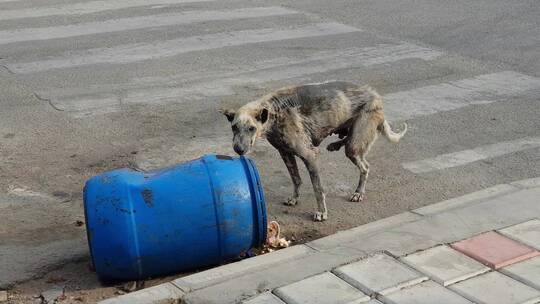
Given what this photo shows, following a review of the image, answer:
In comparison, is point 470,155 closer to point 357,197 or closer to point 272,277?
point 357,197

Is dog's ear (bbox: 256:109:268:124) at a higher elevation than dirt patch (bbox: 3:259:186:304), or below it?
higher

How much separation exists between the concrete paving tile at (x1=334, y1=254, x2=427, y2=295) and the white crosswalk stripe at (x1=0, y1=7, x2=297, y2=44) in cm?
771

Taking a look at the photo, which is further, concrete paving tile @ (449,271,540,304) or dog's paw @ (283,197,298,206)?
dog's paw @ (283,197,298,206)

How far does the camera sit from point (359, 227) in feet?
21.7

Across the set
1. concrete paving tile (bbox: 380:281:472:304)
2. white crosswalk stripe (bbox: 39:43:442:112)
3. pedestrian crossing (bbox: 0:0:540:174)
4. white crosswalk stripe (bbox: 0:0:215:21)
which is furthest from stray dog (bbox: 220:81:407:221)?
white crosswalk stripe (bbox: 0:0:215:21)

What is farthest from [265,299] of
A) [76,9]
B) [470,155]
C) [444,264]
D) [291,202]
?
[76,9]

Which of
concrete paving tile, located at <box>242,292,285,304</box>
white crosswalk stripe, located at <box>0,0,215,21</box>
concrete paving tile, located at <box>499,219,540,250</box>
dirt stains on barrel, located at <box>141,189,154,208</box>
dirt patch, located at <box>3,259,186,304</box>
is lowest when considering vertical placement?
dirt patch, located at <box>3,259,186,304</box>

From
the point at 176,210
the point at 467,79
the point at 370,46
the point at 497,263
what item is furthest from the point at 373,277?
the point at 370,46

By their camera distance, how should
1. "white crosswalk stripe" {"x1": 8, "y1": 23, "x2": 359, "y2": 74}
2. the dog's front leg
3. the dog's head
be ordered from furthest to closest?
"white crosswalk stripe" {"x1": 8, "y1": 23, "x2": 359, "y2": 74}
the dog's front leg
the dog's head

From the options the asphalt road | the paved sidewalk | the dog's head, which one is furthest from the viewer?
the asphalt road

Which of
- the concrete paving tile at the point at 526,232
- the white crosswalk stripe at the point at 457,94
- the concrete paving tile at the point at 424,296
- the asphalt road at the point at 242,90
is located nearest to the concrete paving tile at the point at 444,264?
the concrete paving tile at the point at 424,296

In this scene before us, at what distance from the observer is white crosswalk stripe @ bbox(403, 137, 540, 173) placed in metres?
8.14

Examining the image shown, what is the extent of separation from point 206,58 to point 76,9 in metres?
3.37

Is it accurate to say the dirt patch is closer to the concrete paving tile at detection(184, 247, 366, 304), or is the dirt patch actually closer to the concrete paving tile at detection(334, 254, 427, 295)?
the concrete paving tile at detection(184, 247, 366, 304)
